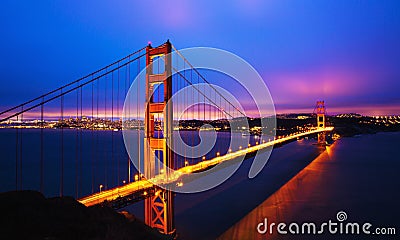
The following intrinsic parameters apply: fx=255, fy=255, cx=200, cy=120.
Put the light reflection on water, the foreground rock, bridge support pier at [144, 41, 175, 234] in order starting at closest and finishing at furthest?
the foreground rock < bridge support pier at [144, 41, 175, 234] < the light reflection on water

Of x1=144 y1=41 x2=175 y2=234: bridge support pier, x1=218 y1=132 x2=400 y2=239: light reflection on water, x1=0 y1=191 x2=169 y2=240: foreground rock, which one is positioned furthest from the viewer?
x1=218 y1=132 x2=400 y2=239: light reflection on water

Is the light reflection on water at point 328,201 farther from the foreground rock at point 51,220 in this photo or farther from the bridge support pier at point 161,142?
the foreground rock at point 51,220

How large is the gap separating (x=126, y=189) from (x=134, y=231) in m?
3.53

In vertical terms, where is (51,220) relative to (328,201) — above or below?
above

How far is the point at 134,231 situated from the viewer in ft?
25.1

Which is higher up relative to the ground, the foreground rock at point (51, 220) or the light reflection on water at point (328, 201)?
the foreground rock at point (51, 220)

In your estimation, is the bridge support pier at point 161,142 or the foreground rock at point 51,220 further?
the bridge support pier at point 161,142

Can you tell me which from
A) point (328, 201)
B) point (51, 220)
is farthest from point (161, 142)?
point (328, 201)

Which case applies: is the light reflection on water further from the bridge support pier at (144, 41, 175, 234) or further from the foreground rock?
the foreground rock

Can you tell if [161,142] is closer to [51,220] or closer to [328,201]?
[51,220]

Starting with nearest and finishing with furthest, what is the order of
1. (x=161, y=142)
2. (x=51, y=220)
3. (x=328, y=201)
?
(x=51, y=220) → (x=161, y=142) → (x=328, y=201)

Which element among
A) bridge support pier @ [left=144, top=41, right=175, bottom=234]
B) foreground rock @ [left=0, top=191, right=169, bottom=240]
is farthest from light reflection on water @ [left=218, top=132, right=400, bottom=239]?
foreground rock @ [left=0, top=191, right=169, bottom=240]

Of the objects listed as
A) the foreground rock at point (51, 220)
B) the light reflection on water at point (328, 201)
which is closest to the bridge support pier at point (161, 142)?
the light reflection on water at point (328, 201)

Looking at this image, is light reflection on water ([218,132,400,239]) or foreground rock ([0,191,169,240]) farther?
light reflection on water ([218,132,400,239])
